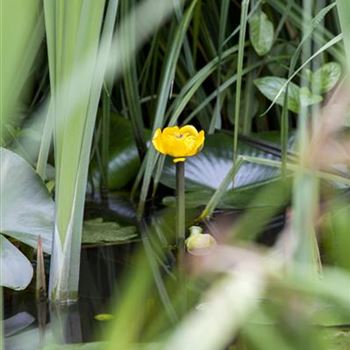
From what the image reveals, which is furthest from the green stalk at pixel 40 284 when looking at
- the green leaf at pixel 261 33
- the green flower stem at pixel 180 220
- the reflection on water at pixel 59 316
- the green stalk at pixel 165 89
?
the green leaf at pixel 261 33

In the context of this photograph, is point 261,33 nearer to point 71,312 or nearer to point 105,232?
point 105,232

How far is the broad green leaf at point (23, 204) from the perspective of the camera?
852 millimetres

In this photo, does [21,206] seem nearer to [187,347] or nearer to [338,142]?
[187,347]

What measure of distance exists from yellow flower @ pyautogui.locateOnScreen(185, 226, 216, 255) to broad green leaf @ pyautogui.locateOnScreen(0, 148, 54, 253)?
194 millimetres

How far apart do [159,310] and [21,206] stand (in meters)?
0.20

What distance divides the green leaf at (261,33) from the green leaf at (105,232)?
0.37m

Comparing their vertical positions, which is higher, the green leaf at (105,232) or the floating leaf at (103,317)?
the green leaf at (105,232)

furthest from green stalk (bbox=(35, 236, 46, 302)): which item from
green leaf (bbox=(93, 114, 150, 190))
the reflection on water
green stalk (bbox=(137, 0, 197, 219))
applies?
green leaf (bbox=(93, 114, 150, 190))

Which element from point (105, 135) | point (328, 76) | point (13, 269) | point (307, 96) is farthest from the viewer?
point (105, 135)

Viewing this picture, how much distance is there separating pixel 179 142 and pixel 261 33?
0.43 m

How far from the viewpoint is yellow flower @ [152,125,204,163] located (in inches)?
34.8

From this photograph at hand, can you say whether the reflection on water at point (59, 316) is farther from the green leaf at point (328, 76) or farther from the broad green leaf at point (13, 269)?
the green leaf at point (328, 76)

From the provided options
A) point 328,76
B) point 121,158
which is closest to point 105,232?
point 121,158

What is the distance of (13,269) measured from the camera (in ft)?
2.62
